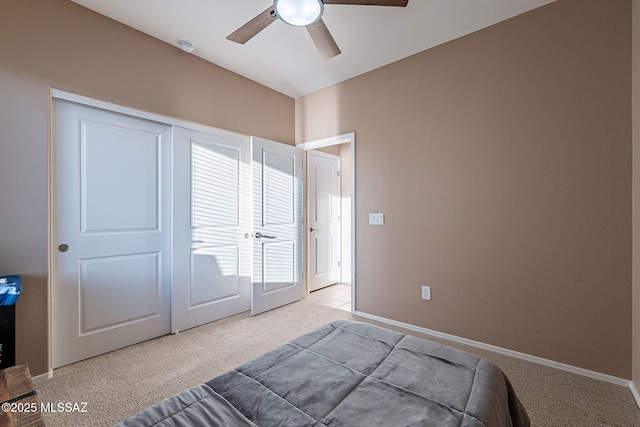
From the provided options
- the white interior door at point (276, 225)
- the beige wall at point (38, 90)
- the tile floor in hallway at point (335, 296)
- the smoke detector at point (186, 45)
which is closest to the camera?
the beige wall at point (38, 90)

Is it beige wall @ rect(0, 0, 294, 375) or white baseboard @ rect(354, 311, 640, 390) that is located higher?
beige wall @ rect(0, 0, 294, 375)

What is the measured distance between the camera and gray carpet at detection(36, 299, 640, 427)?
1.72 meters

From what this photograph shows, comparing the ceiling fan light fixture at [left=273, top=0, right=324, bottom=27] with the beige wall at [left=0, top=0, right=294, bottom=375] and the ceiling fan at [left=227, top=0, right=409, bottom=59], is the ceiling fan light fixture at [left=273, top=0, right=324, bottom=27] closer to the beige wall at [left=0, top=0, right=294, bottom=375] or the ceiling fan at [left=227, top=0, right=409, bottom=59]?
the ceiling fan at [left=227, top=0, right=409, bottom=59]

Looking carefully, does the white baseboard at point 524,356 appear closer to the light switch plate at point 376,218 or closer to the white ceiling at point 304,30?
the light switch plate at point 376,218

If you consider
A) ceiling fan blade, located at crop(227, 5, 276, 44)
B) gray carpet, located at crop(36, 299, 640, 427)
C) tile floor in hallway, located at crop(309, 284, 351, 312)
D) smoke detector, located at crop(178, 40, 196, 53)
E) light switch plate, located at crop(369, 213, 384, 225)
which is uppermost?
smoke detector, located at crop(178, 40, 196, 53)

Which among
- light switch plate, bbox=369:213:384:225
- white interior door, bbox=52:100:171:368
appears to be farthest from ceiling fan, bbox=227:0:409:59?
light switch plate, bbox=369:213:384:225

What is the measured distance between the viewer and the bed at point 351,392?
0.93 meters

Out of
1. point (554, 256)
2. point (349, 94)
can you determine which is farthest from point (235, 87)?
point (554, 256)

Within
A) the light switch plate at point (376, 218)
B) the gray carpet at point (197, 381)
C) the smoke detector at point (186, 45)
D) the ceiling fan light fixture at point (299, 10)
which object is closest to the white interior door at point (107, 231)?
the gray carpet at point (197, 381)

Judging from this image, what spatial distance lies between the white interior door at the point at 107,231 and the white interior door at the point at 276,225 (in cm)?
94

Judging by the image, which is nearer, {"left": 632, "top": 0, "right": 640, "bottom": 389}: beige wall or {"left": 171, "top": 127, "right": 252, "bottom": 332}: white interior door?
{"left": 632, "top": 0, "right": 640, "bottom": 389}: beige wall

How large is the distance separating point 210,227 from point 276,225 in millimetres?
781

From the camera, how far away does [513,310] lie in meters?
2.42

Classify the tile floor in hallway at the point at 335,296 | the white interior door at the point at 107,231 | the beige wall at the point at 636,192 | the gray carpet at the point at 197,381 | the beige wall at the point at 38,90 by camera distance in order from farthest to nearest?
1. the tile floor in hallway at the point at 335,296
2. the white interior door at the point at 107,231
3. the beige wall at the point at 38,90
4. the beige wall at the point at 636,192
5. the gray carpet at the point at 197,381
